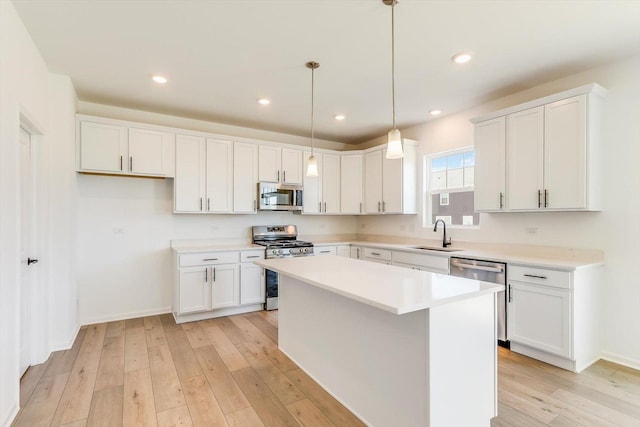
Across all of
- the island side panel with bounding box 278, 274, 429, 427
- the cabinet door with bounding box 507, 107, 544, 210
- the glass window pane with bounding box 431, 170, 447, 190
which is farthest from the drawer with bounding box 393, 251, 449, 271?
the island side panel with bounding box 278, 274, 429, 427

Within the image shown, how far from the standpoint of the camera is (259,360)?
288cm

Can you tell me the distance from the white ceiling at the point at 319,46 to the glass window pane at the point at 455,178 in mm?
910

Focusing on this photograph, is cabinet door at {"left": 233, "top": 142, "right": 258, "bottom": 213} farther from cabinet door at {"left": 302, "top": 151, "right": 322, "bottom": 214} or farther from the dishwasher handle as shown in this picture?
the dishwasher handle

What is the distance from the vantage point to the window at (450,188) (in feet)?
13.5

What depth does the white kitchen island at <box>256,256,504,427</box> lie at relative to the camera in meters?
1.63

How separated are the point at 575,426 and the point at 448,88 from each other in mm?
3064

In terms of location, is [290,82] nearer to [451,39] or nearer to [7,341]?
[451,39]

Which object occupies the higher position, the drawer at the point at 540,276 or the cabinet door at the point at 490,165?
the cabinet door at the point at 490,165

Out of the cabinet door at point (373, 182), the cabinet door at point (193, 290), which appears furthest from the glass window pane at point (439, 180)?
the cabinet door at point (193, 290)

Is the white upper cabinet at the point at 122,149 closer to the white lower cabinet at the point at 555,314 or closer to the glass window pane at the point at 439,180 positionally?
the glass window pane at the point at 439,180

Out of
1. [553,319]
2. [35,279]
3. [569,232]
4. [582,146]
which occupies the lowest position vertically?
[553,319]

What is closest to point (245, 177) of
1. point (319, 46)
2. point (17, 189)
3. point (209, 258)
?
point (209, 258)

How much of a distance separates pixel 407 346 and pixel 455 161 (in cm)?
326

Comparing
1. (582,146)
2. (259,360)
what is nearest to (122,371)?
(259,360)
